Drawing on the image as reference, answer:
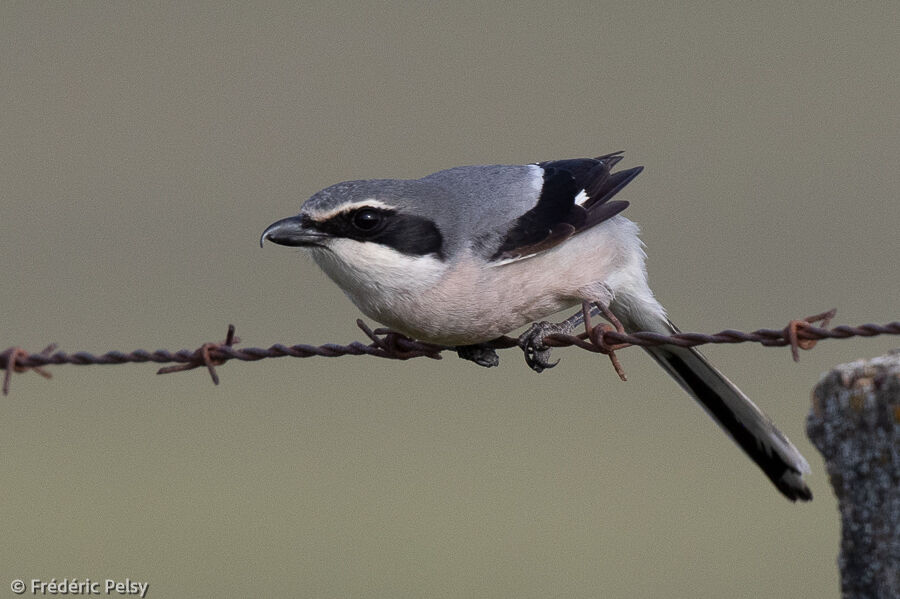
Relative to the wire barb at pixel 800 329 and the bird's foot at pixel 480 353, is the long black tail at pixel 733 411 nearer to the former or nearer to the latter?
the bird's foot at pixel 480 353

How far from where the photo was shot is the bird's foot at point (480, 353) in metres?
4.19

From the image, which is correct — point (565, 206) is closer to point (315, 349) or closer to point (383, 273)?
point (383, 273)

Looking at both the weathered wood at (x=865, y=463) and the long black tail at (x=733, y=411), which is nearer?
the weathered wood at (x=865, y=463)

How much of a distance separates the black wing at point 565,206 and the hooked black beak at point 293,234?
62 centimetres

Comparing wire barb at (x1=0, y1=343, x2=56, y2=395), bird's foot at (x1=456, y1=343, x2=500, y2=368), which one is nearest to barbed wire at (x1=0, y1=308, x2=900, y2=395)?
wire barb at (x1=0, y1=343, x2=56, y2=395)

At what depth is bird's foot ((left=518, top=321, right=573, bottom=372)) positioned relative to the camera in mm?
3916

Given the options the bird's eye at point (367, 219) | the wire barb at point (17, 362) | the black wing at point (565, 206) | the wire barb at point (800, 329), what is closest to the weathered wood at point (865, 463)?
the wire barb at point (800, 329)

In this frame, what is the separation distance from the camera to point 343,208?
12.2 feet

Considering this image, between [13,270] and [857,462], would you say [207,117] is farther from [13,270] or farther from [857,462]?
[857,462]

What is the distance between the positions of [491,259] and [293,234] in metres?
0.68

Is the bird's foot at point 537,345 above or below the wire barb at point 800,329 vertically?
above

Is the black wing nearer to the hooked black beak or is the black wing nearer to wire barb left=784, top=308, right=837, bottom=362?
the hooked black beak

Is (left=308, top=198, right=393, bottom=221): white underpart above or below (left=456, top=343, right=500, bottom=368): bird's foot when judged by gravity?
above

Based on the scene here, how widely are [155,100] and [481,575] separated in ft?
34.4
